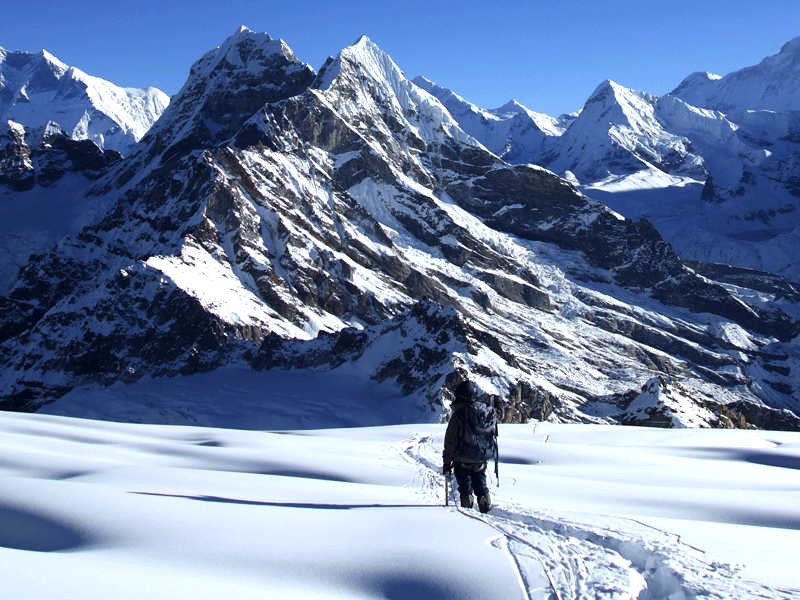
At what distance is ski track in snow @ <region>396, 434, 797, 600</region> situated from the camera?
8938 millimetres

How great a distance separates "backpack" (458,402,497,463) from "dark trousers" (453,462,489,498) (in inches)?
4.7

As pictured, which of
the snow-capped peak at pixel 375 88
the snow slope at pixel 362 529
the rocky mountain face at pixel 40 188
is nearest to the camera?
the snow slope at pixel 362 529

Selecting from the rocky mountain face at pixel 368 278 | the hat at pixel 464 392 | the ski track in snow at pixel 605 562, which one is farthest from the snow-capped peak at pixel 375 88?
the ski track in snow at pixel 605 562

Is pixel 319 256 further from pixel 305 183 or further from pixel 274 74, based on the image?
pixel 274 74

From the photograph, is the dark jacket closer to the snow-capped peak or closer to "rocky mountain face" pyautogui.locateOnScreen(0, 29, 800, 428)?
"rocky mountain face" pyautogui.locateOnScreen(0, 29, 800, 428)

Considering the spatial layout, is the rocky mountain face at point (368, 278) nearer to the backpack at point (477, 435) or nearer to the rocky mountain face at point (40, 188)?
the rocky mountain face at point (40, 188)

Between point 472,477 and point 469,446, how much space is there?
492 millimetres

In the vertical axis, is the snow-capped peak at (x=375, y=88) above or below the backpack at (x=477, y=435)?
above

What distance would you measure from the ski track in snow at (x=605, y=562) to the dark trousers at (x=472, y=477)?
0.61m

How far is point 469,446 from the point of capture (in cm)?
1352

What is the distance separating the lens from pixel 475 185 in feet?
596

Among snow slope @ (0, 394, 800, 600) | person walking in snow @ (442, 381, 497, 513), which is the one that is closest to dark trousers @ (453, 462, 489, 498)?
person walking in snow @ (442, 381, 497, 513)

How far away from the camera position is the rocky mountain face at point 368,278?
77375 millimetres

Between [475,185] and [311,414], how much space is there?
12590 cm
